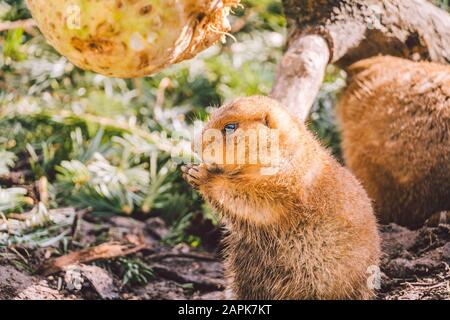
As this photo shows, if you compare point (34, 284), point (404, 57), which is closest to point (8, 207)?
point (34, 284)

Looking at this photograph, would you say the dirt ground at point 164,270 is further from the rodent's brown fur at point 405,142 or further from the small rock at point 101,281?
the rodent's brown fur at point 405,142

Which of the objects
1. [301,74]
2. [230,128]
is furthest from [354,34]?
[230,128]

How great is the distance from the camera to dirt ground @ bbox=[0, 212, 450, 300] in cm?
187

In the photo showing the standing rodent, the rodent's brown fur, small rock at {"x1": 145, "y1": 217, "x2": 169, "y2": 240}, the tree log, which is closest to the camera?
the standing rodent

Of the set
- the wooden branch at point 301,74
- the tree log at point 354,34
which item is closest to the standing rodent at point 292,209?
the wooden branch at point 301,74

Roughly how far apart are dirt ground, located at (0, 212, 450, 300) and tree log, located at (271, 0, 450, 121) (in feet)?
1.99

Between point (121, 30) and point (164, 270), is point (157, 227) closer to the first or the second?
point (164, 270)

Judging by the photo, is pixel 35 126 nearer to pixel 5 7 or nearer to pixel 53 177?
pixel 53 177

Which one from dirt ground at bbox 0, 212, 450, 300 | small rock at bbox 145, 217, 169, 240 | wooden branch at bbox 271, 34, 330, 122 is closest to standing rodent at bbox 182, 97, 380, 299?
dirt ground at bbox 0, 212, 450, 300

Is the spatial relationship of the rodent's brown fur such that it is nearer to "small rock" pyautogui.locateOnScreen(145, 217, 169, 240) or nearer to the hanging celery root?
"small rock" pyautogui.locateOnScreen(145, 217, 169, 240)

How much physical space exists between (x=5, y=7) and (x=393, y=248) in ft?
5.96

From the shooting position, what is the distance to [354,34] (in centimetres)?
251

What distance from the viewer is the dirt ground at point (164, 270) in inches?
73.6

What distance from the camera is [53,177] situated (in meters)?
2.62
